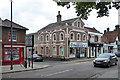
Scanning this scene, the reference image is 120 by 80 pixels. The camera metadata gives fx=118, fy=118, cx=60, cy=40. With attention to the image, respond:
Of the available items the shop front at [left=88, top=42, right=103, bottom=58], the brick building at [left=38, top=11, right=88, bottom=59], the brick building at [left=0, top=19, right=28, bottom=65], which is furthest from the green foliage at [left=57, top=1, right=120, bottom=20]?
the shop front at [left=88, top=42, right=103, bottom=58]

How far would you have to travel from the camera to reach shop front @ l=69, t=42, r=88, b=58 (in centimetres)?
2641

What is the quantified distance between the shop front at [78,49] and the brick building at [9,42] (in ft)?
37.2

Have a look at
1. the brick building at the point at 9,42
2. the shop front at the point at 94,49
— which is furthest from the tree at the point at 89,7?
the shop front at the point at 94,49

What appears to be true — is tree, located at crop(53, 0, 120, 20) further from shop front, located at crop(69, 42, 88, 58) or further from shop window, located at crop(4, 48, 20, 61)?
shop front, located at crop(69, 42, 88, 58)

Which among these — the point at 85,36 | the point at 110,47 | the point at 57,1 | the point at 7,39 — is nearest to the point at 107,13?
the point at 57,1

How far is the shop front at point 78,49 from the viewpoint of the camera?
26.4 meters

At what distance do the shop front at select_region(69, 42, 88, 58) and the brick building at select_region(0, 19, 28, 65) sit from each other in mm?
11354

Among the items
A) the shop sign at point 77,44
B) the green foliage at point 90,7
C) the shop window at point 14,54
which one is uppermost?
the green foliage at point 90,7

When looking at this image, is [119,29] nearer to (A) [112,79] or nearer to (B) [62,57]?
(B) [62,57]

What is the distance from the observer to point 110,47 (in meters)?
43.1

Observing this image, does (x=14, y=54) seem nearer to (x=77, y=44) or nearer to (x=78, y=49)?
(x=77, y=44)

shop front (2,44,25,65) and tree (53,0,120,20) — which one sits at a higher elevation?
tree (53,0,120,20)

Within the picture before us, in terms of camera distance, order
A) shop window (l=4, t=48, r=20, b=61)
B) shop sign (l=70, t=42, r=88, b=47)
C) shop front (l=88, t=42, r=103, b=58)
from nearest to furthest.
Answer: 1. shop window (l=4, t=48, r=20, b=61)
2. shop sign (l=70, t=42, r=88, b=47)
3. shop front (l=88, t=42, r=103, b=58)

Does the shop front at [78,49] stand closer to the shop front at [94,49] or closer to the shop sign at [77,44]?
the shop sign at [77,44]
